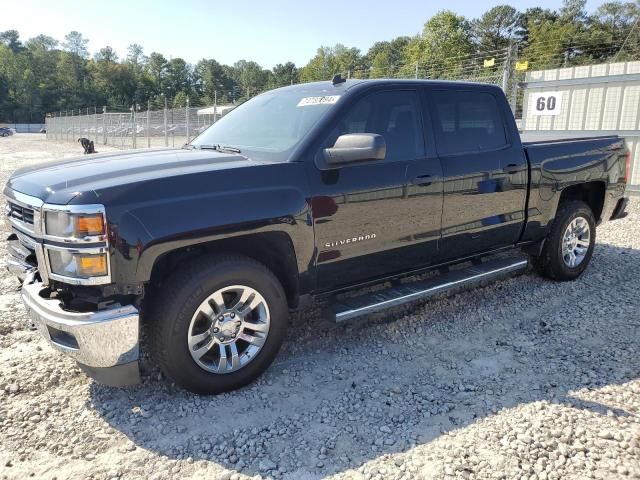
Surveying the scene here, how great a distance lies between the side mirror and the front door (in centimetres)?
12

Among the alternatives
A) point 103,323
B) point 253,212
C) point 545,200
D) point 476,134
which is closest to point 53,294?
point 103,323

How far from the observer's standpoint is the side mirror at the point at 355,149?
3.15m

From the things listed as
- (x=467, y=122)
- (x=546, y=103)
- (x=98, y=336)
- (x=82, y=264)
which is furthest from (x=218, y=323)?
(x=546, y=103)

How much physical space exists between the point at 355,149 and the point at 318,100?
72cm

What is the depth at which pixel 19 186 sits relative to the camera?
3.09 m

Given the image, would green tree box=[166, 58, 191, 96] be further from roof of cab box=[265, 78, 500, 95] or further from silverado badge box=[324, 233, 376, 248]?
silverado badge box=[324, 233, 376, 248]

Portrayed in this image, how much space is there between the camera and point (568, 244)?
202 inches

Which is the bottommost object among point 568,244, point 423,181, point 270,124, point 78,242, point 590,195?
point 568,244

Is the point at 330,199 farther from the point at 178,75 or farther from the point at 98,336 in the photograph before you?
the point at 178,75

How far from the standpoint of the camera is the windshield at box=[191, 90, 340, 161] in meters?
3.46

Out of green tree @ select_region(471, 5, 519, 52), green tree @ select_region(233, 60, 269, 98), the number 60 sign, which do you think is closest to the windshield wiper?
the number 60 sign

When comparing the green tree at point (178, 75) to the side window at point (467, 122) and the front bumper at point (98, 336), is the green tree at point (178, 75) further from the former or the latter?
the front bumper at point (98, 336)

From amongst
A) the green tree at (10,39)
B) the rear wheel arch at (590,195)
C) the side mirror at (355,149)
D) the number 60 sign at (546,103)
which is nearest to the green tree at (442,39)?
the number 60 sign at (546,103)

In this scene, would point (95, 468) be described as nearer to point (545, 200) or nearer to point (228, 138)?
point (228, 138)
